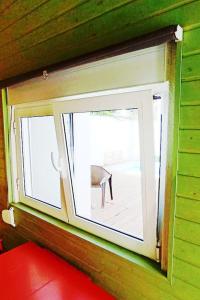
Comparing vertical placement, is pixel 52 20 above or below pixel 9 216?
above

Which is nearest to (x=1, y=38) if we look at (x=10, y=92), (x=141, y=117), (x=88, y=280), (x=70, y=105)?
(x=10, y=92)

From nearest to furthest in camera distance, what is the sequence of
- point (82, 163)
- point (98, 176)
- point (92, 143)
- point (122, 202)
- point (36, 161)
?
point (82, 163) < point (92, 143) < point (36, 161) < point (98, 176) < point (122, 202)

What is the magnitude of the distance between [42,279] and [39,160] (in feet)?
3.30

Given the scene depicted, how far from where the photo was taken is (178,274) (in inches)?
39.3

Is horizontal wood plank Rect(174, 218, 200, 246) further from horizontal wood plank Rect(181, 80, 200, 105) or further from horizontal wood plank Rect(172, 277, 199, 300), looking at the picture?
horizontal wood plank Rect(181, 80, 200, 105)

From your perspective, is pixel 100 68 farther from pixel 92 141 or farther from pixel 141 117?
pixel 92 141

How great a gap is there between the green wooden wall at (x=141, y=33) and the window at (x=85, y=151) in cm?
13

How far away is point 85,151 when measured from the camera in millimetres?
1848

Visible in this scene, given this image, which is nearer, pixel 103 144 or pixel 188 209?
pixel 188 209

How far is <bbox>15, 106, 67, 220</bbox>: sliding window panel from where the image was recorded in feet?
6.05

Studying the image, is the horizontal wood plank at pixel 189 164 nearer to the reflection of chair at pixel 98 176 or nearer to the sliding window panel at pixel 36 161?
the sliding window panel at pixel 36 161

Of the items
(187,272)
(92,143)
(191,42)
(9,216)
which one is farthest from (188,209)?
(9,216)

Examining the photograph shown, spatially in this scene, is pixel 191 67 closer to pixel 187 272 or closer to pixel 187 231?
pixel 187 231

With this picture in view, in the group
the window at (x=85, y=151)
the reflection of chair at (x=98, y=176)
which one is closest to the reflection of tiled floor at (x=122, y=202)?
the reflection of chair at (x=98, y=176)
